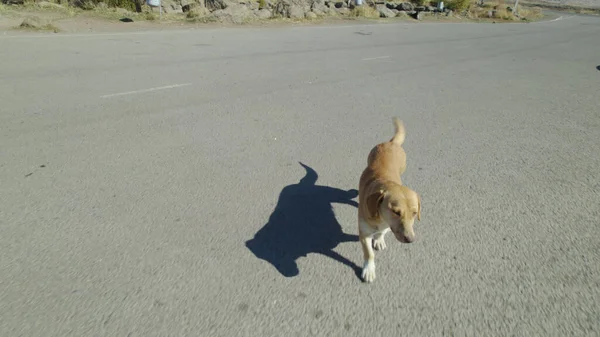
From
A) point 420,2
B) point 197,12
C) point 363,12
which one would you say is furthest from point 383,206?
point 420,2

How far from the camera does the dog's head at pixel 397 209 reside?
7.41ft

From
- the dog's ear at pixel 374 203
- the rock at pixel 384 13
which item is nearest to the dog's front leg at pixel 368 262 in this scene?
the dog's ear at pixel 374 203

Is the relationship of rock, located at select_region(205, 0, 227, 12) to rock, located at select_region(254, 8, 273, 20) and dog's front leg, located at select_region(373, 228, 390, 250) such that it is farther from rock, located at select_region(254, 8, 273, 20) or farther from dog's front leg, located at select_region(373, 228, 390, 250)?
dog's front leg, located at select_region(373, 228, 390, 250)

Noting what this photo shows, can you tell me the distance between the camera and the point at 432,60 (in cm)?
1146

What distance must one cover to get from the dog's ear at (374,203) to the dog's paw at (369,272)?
1.30 feet

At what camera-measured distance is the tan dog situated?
2285 millimetres

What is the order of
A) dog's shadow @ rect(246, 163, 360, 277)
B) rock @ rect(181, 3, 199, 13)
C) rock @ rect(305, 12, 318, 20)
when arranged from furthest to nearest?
rock @ rect(305, 12, 318, 20), rock @ rect(181, 3, 199, 13), dog's shadow @ rect(246, 163, 360, 277)

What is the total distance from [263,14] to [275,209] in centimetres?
1911

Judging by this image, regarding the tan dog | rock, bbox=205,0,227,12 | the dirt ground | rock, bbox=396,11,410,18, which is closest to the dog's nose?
the tan dog

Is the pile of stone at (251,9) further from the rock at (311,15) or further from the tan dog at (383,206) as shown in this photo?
the tan dog at (383,206)

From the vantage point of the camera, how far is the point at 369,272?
8.54 ft

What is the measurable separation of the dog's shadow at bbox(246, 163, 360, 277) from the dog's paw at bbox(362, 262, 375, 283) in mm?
75

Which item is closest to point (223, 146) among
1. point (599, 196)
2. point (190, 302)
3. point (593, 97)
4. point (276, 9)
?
point (190, 302)

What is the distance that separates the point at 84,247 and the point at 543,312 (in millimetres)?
3308
